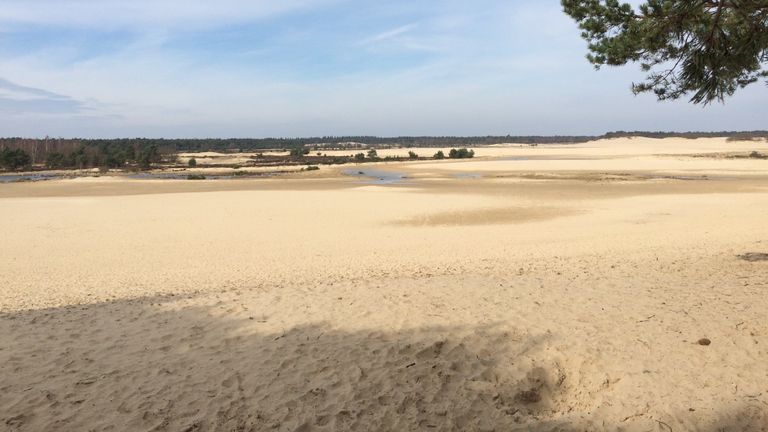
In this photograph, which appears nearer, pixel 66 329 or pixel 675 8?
pixel 675 8

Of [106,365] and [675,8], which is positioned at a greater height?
[675,8]

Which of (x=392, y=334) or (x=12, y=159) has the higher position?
(x=12, y=159)

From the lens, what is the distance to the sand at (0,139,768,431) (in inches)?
212

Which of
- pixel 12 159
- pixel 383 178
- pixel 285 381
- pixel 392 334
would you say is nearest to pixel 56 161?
pixel 12 159

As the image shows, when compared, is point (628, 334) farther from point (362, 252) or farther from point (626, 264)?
point (362, 252)

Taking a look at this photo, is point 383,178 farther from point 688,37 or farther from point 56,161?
point 56,161

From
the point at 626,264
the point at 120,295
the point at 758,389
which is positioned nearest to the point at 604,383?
the point at 758,389

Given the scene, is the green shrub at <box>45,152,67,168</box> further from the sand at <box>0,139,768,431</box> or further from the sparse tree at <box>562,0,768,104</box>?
the sparse tree at <box>562,0,768,104</box>

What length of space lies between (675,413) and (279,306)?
5.76 m

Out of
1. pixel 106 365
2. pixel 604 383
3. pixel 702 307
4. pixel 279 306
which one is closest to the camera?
pixel 604 383

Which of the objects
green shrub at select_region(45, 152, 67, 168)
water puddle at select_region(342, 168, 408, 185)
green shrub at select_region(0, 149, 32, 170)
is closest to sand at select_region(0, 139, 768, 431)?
water puddle at select_region(342, 168, 408, 185)

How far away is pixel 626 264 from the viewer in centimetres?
1191

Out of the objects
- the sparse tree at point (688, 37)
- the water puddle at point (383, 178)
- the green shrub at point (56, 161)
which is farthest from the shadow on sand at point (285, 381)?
the green shrub at point (56, 161)

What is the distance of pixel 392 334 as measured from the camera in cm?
724
